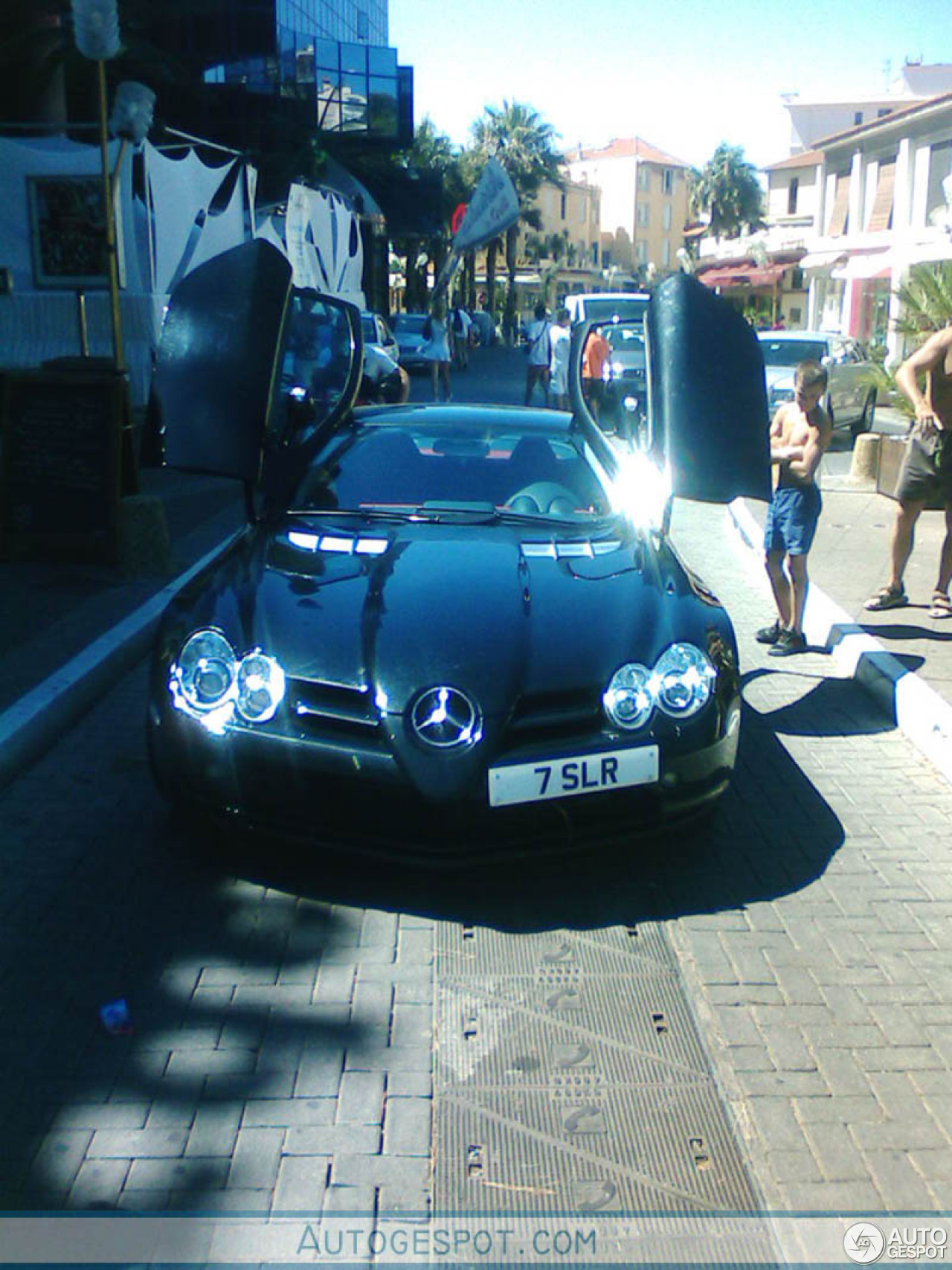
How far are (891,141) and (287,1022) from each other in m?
36.9


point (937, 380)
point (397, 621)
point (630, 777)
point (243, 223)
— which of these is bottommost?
point (630, 777)

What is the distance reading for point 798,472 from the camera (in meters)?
6.62

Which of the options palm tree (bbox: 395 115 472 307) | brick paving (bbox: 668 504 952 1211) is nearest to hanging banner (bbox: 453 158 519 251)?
brick paving (bbox: 668 504 952 1211)

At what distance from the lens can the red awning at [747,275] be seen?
5259cm

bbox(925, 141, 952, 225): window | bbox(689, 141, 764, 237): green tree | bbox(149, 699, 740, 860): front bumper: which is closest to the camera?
bbox(149, 699, 740, 860): front bumper

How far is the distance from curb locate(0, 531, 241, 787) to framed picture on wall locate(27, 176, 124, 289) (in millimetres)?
6888

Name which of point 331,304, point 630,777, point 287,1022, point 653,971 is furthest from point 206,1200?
point 331,304

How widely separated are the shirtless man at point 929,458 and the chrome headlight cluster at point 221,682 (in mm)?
4660

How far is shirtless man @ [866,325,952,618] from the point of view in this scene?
23.4 ft

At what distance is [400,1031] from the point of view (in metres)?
3.22

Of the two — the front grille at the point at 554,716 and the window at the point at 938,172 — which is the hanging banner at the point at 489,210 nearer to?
the front grille at the point at 554,716

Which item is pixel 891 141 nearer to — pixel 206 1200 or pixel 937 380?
pixel 937 380

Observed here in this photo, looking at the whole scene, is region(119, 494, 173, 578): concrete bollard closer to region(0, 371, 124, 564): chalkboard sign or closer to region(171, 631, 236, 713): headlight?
region(0, 371, 124, 564): chalkboard sign

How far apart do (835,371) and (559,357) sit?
15.1 ft
